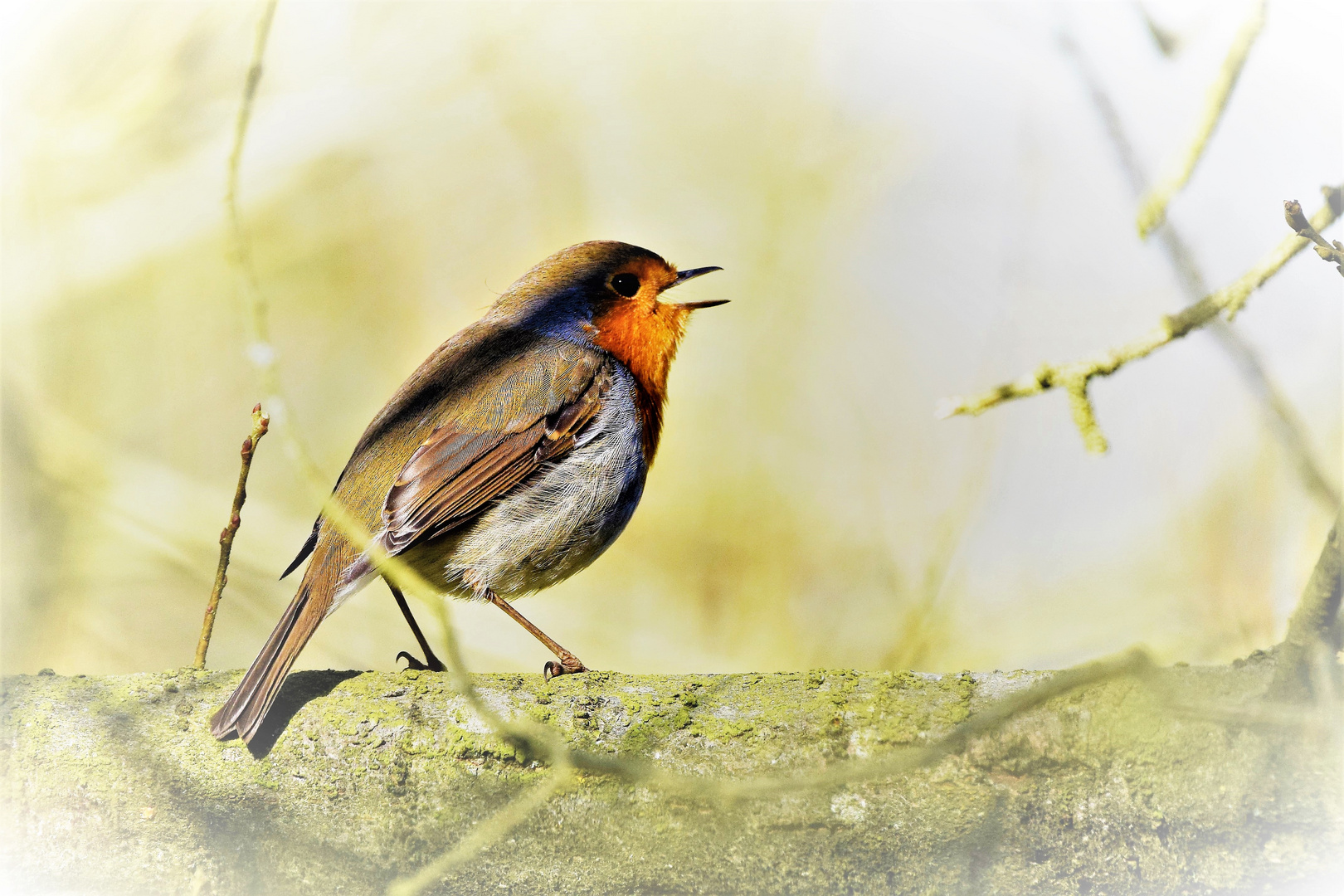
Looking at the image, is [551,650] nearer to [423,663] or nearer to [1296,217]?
[423,663]

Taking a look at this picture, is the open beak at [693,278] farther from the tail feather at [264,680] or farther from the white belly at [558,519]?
the tail feather at [264,680]

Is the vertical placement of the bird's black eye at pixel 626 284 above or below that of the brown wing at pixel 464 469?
above

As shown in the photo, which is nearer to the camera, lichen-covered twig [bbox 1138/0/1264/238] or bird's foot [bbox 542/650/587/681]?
lichen-covered twig [bbox 1138/0/1264/238]

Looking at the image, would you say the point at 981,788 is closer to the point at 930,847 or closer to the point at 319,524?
the point at 930,847

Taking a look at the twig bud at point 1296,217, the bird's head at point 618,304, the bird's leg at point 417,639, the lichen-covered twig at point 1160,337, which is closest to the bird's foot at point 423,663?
the bird's leg at point 417,639

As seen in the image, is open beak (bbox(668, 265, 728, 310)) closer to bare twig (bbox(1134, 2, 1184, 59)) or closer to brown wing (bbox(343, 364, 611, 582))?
brown wing (bbox(343, 364, 611, 582))

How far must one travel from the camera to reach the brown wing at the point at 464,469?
7.89ft

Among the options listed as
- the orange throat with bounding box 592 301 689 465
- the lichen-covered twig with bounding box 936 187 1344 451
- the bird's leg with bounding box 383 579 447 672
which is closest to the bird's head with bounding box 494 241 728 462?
the orange throat with bounding box 592 301 689 465

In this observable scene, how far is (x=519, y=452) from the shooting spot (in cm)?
257

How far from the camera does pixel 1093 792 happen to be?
153 centimetres

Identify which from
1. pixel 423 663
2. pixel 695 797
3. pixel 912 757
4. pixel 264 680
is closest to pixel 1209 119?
pixel 912 757

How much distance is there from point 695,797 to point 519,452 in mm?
1252

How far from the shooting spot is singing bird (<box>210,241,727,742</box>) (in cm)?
245

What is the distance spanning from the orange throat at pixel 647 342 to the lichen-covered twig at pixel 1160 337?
153cm
